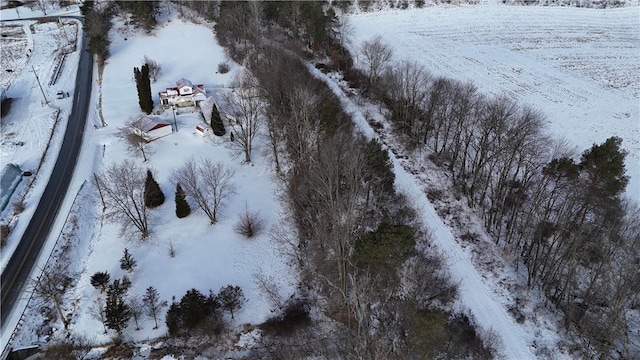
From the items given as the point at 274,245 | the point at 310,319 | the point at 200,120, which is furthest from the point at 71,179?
the point at 310,319

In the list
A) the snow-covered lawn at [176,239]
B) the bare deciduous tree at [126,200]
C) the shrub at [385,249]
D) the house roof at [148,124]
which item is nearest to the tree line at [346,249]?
the shrub at [385,249]

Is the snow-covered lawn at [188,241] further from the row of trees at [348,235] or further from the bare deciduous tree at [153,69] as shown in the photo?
the bare deciduous tree at [153,69]

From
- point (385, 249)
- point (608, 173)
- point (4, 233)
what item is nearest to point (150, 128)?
point (4, 233)

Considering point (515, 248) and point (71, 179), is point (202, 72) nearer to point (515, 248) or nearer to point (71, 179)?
point (71, 179)

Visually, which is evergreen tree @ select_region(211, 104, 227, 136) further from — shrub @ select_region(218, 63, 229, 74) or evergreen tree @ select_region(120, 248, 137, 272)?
evergreen tree @ select_region(120, 248, 137, 272)

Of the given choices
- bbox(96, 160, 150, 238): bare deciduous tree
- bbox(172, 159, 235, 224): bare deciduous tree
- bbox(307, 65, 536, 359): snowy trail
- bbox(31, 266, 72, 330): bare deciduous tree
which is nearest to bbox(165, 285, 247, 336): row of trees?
bbox(31, 266, 72, 330): bare deciduous tree

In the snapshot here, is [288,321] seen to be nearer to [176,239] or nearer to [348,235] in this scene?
[348,235]

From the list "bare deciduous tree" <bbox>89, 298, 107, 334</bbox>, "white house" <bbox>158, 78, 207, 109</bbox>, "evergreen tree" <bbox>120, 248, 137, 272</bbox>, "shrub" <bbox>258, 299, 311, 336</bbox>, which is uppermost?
"white house" <bbox>158, 78, 207, 109</bbox>
